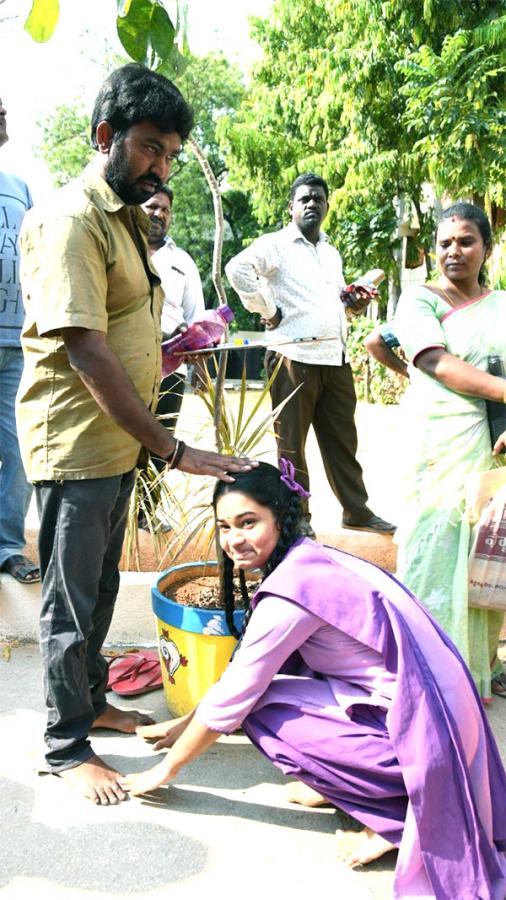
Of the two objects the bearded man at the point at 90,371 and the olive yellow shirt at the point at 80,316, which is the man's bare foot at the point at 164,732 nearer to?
the bearded man at the point at 90,371

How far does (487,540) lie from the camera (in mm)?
2756

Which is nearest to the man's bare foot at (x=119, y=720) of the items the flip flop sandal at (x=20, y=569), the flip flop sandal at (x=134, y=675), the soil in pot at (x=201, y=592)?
the flip flop sandal at (x=134, y=675)

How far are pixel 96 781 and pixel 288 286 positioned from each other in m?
2.60

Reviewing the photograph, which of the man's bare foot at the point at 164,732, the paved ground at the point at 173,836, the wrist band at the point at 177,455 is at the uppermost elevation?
the wrist band at the point at 177,455

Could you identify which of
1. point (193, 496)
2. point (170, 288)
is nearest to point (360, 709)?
point (193, 496)

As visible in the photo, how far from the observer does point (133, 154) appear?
2080 millimetres

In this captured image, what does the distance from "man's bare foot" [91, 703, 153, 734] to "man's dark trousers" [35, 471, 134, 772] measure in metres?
0.26

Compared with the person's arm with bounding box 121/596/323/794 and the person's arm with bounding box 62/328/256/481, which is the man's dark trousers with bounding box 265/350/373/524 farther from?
the person's arm with bounding box 121/596/323/794

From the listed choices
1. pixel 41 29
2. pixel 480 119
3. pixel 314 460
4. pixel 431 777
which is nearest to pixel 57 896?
pixel 431 777

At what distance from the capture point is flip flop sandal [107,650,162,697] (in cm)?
295

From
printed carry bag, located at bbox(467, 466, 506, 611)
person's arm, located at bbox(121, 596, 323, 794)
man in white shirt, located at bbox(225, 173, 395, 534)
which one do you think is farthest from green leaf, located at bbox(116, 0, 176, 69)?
man in white shirt, located at bbox(225, 173, 395, 534)

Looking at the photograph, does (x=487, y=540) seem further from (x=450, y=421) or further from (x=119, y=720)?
(x=119, y=720)

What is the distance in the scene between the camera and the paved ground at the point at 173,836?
1.92m

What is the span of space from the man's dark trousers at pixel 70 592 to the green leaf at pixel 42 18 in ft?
3.74
